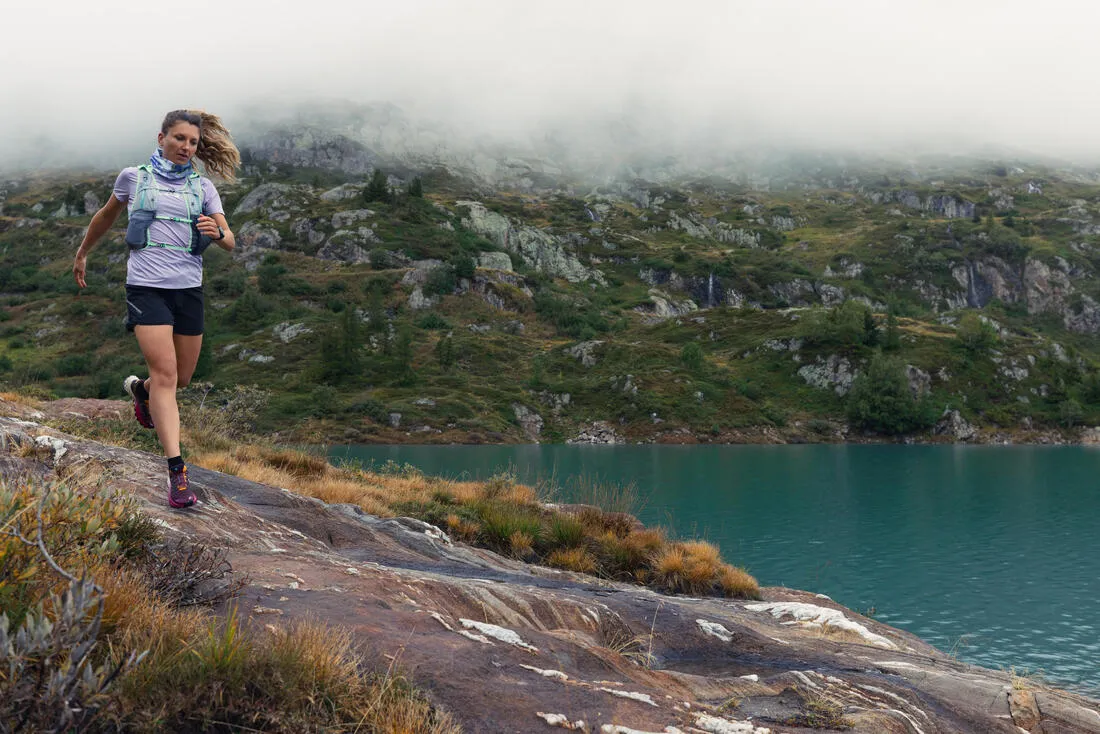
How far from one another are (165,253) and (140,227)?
0.98ft

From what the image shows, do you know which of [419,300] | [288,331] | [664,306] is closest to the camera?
[288,331]

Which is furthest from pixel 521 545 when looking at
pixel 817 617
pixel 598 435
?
pixel 598 435

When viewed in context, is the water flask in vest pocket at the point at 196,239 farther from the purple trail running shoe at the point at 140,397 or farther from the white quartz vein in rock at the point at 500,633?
the white quartz vein in rock at the point at 500,633

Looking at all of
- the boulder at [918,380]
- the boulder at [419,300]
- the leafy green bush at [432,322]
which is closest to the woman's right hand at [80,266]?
the leafy green bush at [432,322]

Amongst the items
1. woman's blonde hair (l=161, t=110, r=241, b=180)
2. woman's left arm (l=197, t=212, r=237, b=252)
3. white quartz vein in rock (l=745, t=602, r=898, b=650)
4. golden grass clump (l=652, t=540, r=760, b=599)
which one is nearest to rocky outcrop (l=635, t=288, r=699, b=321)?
golden grass clump (l=652, t=540, r=760, b=599)

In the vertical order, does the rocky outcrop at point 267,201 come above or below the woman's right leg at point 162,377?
above

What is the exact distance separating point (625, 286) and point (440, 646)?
7002 inches

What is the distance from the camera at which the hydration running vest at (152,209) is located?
19.7ft

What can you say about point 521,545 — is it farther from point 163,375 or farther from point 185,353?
point 163,375

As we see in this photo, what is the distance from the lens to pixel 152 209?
6.08 m

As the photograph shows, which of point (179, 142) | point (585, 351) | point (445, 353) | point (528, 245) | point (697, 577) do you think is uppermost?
point (179, 142)

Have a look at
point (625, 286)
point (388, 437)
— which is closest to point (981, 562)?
point (388, 437)

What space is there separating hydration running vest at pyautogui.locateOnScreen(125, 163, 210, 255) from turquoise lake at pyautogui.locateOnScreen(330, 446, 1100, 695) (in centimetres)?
1651

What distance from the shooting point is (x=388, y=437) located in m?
89.5
